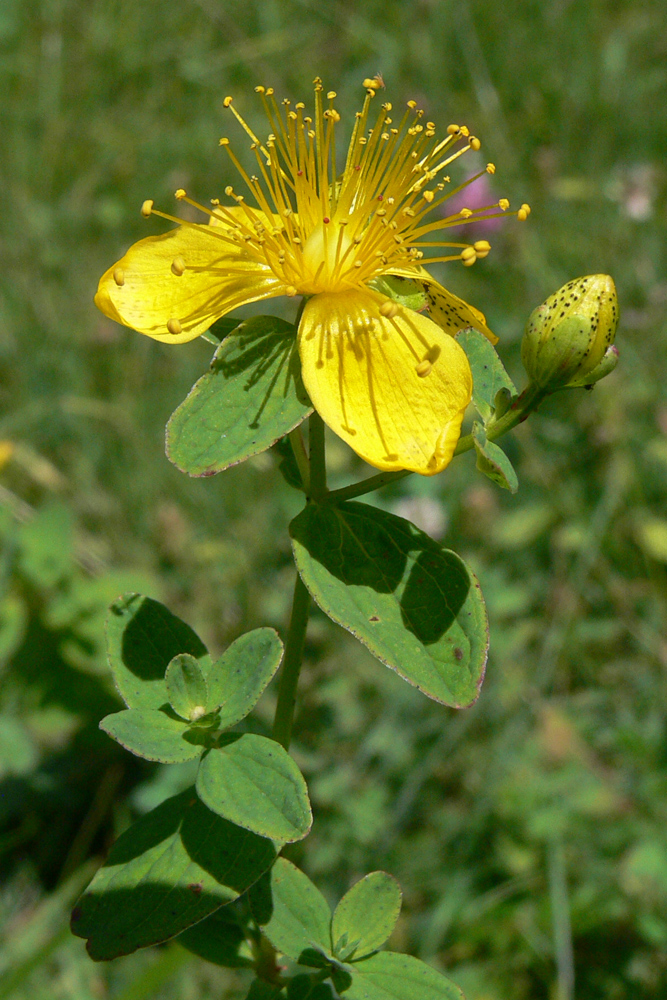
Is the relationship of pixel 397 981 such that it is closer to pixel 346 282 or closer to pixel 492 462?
pixel 492 462

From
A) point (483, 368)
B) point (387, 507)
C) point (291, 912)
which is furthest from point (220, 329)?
point (387, 507)

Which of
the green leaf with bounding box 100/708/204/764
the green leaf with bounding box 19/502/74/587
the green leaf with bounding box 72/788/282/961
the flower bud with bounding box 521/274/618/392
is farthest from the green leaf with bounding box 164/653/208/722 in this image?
the green leaf with bounding box 19/502/74/587

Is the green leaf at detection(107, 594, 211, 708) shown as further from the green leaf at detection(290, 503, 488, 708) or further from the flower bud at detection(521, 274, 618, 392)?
the flower bud at detection(521, 274, 618, 392)

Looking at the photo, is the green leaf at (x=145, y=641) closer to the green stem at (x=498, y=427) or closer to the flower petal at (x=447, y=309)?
the green stem at (x=498, y=427)

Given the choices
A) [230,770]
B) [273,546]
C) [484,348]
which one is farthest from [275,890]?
[273,546]

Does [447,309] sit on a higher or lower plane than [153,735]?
higher

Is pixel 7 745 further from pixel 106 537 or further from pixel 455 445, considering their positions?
pixel 455 445
